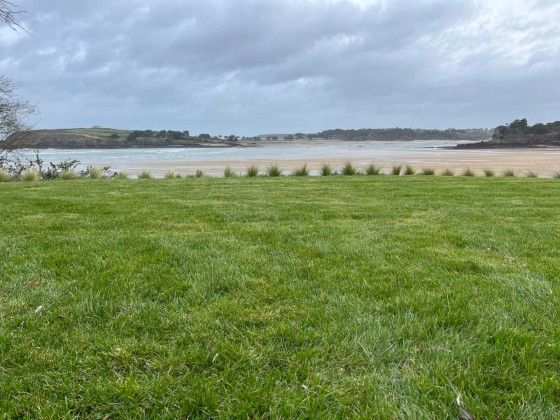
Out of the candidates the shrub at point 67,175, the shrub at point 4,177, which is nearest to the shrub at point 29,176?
the shrub at point 4,177

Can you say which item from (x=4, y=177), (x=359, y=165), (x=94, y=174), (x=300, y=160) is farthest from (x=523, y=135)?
(x=4, y=177)

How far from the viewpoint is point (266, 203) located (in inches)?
336

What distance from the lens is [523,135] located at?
101 m

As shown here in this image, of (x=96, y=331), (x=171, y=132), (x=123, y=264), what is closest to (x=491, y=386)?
(x=96, y=331)

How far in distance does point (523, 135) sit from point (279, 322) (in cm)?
11630

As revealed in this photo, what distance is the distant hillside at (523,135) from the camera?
84438mm

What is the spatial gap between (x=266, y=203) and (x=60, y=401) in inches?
263

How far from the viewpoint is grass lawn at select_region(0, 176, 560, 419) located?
78.8 inches

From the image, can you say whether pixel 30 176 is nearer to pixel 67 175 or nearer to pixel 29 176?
pixel 29 176

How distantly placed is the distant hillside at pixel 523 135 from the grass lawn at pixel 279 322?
86525 millimetres

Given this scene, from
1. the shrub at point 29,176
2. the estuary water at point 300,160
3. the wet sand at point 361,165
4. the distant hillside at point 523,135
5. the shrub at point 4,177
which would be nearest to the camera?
the shrub at point 4,177

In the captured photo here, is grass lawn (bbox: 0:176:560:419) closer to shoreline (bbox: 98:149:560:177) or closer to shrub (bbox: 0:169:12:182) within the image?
shrub (bbox: 0:169:12:182)

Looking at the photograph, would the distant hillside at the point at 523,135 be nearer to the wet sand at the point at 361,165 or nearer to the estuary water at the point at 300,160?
the estuary water at the point at 300,160

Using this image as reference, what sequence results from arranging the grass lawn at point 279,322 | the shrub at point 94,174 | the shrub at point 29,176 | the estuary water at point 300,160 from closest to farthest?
1. the grass lawn at point 279,322
2. the shrub at point 29,176
3. the shrub at point 94,174
4. the estuary water at point 300,160
